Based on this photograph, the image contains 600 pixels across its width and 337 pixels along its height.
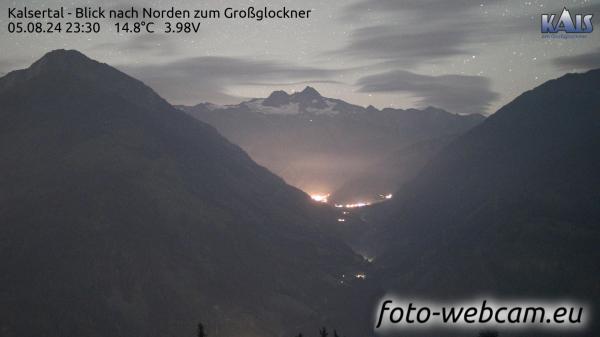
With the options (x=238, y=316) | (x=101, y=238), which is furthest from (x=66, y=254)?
(x=238, y=316)

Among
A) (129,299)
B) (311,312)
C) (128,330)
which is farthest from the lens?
(311,312)

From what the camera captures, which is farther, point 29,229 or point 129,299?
point 29,229

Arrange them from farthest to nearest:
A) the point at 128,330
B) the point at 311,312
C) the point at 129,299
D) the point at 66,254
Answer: the point at 311,312 < the point at 66,254 < the point at 129,299 < the point at 128,330

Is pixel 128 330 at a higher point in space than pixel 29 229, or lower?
lower

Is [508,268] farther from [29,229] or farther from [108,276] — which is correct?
[29,229]

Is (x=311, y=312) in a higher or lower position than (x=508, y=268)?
lower

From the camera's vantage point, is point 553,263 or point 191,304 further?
point 553,263

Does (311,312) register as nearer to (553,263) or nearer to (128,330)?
(128,330)

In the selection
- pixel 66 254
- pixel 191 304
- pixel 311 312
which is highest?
pixel 66 254

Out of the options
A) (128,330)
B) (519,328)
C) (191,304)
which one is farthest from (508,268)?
(128,330)
